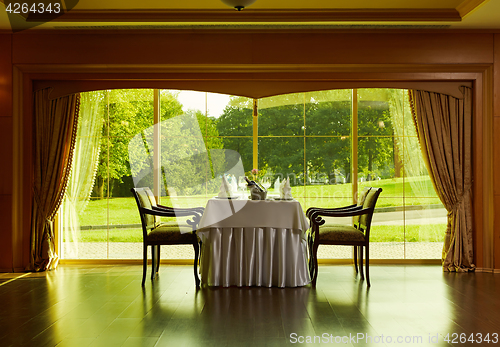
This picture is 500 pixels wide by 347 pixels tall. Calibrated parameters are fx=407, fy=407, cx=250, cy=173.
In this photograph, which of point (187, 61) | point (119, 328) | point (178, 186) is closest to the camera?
point (119, 328)

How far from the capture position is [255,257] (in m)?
3.96

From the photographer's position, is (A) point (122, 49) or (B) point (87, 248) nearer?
(A) point (122, 49)

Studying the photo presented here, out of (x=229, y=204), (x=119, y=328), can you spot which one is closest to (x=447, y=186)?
(x=229, y=204)

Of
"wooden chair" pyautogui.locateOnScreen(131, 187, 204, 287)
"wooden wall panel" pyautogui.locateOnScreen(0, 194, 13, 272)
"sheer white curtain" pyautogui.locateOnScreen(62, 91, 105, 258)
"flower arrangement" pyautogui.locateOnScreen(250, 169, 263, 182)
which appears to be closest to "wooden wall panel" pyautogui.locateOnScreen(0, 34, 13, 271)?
"wooden wall panel" pyautogui.locateOnScreen(0, 194, 13, 272)

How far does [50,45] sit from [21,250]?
7.98 feet

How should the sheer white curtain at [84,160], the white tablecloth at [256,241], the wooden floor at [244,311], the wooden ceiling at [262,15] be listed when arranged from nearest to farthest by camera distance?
the wooden floor at [244,311] < the white tablecloth at [256,241] < the wooden ceiling at [262,15] < the sheer white curtain at [84,160]

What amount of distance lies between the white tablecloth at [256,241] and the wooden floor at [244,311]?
0.52 feet

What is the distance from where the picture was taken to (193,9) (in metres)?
4.43

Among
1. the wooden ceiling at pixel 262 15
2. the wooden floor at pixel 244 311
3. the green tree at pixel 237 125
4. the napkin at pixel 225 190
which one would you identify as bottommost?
the wooden floor at pixel 244 311

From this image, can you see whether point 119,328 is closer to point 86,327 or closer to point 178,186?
point 86,327

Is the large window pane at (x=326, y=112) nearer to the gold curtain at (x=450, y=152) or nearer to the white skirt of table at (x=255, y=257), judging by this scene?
the gold curtain at (x=450, y=152)

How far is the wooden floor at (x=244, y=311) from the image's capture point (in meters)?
2.65

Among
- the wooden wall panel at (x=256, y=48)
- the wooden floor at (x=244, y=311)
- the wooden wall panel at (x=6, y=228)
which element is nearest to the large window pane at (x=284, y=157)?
the wooden wall panel at (x=256, y=48)

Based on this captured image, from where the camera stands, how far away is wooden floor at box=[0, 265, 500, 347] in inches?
104
